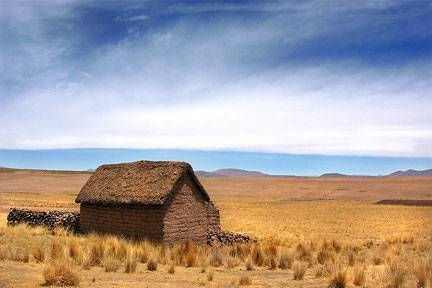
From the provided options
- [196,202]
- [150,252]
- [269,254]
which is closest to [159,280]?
[150,252]

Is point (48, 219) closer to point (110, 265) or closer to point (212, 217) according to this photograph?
point (212, 217)

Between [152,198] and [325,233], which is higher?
[152,198]

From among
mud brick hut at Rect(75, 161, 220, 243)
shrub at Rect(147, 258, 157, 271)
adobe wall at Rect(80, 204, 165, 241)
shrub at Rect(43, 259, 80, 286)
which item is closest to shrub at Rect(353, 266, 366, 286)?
shrub at Rect(147, 258, 157, 271)

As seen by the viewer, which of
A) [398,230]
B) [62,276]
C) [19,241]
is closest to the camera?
[62,276]

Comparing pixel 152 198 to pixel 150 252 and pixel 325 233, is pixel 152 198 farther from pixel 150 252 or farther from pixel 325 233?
pixel 325 233

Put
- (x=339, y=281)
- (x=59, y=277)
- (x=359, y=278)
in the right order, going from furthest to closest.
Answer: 1. (x=359, y=278)
2. (x=339, y=281)
3. (x=59, y=277)

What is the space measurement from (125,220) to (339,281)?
1067 cm

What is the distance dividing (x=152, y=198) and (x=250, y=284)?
785 centimetres

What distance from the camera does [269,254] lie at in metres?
18.5

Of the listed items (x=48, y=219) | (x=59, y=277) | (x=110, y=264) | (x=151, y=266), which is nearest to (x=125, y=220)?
(x=151, y=266)

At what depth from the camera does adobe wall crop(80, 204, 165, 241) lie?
20.2m

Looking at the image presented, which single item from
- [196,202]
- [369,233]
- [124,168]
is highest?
[124,168]

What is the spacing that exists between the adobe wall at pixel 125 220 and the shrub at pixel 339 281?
8.21 meters

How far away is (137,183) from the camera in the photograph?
22.2m
